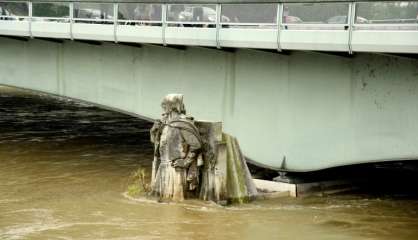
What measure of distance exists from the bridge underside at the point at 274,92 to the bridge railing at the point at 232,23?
875 mm

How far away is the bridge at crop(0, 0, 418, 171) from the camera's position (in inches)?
587

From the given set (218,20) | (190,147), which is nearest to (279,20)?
(218,20)

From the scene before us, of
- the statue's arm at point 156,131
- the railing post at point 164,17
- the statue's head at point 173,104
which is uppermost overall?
the railing post at point 164,17

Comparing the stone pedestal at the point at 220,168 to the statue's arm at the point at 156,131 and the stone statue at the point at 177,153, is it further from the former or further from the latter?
the statue's arm at the point at 156,131

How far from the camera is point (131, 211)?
15.1 metres

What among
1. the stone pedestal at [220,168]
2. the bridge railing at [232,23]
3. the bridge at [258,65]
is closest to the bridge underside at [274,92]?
the bridge at [258,65]

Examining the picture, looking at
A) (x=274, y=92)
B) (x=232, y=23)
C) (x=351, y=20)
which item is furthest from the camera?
(x=274, y=92)

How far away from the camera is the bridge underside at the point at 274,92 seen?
1519 centimetres

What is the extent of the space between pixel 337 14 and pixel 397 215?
442cm

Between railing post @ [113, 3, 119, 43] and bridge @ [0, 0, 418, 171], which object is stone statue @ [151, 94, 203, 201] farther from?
railing post @ [113, 3, 119, 43]

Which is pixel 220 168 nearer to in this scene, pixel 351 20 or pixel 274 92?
pixel 274 92

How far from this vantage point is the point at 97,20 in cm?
1964

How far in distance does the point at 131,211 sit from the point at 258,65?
4845 millimetres

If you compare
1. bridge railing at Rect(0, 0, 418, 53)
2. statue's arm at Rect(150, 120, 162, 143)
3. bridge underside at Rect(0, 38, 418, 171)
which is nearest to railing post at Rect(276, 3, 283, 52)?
bridge railing at Rect(0, 0, 418, 53)
